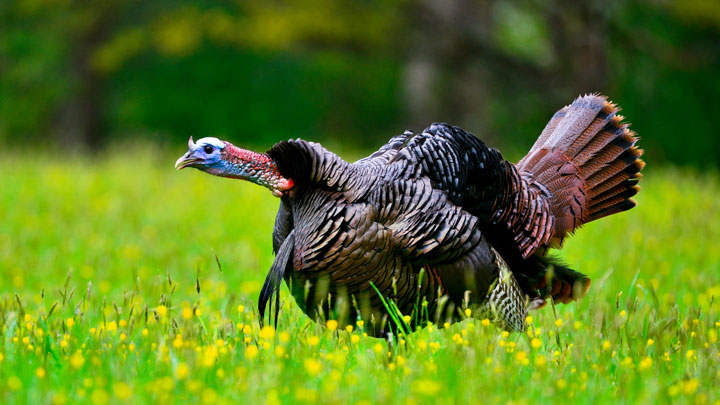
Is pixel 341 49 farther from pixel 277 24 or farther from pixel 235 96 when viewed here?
pixel 235 96

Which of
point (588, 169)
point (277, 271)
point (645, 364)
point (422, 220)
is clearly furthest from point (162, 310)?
point (588, 169)

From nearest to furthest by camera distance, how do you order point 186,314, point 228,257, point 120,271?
point 186,314, point 120,271, point 228,257

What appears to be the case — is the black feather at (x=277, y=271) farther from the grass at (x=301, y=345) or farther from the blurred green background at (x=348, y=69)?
the blurred green background at (x=348, y=69)

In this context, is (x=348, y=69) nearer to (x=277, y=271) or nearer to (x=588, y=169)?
(x=588, y=169)

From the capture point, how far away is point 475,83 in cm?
1431

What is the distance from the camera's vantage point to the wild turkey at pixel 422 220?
11.8 ft

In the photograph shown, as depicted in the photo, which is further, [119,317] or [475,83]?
[475,83]

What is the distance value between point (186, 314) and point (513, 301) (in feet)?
5.12

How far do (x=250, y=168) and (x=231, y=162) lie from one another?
0.28 feet

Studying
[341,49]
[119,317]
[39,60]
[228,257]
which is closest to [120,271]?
[228,257]

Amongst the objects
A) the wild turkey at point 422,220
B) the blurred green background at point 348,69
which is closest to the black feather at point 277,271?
the wild turkey at point 422,220

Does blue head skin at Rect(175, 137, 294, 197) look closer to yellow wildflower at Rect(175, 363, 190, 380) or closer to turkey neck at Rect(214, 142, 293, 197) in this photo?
turkey neck at Rect(214, 142, 293, 197)

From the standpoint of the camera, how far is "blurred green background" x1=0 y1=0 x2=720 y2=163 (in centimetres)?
1272

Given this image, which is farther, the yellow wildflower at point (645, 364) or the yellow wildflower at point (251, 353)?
the yellow wildflower at point (645, 364)
